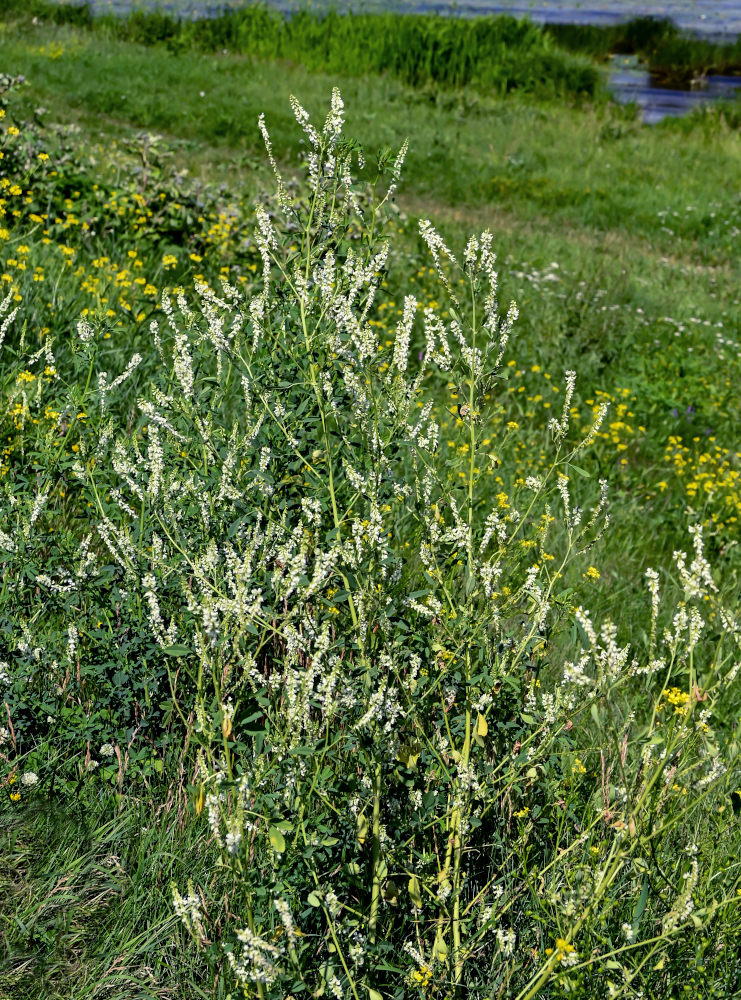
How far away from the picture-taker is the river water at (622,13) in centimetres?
2644

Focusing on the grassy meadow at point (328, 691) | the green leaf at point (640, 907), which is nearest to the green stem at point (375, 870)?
the grassy meadow at point (328, 691)

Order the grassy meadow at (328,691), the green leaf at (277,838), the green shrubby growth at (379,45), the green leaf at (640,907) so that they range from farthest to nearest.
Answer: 1. the green shrubby growth at (379,45)
2. the grassy meadow at (328,691)
3. the green leaf at (640,907)
4. the green leaf at (277,838)

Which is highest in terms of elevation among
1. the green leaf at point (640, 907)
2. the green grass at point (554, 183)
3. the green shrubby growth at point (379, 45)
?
the green shrubby growth at point (379, 45)

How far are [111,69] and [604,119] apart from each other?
35.5ft

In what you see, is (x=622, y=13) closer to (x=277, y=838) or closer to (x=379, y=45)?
(x=379, y=45)

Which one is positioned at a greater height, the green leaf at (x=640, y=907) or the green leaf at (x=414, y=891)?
the green leaf at (x=640, y=907)

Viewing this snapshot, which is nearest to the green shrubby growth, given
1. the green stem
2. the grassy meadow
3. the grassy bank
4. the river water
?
the grassy bank

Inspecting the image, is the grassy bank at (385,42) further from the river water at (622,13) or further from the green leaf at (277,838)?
the green leaf at (277,838)

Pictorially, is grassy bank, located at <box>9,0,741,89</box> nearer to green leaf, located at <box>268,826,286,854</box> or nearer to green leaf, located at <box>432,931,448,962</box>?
green leaf, located at <box>432,931,448,962</box>

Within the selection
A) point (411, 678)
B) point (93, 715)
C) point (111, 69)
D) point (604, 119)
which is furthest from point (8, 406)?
point (604, 119)

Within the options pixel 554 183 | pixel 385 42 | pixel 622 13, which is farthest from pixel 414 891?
pixel 622 13

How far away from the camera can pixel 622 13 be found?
39.8m

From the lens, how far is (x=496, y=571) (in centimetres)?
208

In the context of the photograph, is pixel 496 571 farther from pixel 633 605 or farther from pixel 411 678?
pixel 633 605
